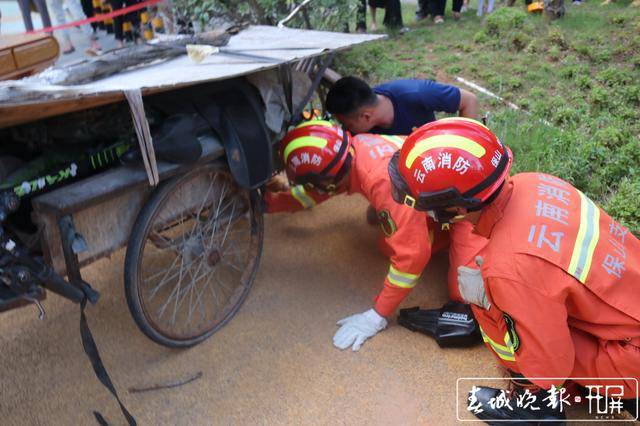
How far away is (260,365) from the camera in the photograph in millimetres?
2576

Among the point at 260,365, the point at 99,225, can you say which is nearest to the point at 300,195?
the point at 260,365

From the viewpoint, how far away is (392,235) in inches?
103

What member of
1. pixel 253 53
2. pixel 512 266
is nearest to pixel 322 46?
pixel 253 53

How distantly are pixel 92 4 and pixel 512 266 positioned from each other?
27.7 feet

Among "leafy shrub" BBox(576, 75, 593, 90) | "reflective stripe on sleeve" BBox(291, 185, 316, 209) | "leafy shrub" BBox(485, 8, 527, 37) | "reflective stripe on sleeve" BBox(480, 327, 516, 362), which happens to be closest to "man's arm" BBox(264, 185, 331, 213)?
"reflective stripe on sleeve" BBox(291, 185, 316, 209)

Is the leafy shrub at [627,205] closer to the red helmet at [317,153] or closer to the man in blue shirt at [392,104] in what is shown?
the man in blue shirt at [392,104]

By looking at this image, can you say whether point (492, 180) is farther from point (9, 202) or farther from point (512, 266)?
point (9, 202)

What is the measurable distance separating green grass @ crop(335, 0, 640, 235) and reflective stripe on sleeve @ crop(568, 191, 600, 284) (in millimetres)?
1288

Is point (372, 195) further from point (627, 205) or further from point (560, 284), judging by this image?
point (627, 205)

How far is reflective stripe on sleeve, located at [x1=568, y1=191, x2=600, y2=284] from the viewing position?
1832 millimetres

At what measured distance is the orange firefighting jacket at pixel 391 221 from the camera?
99.8 inches

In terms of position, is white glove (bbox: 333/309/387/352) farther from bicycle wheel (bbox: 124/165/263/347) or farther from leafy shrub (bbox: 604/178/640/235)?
leafy shrub (bbox: 604/178/640/235)

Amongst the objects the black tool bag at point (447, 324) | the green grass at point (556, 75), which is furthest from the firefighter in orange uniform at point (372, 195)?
the green grass at point (556, 75)

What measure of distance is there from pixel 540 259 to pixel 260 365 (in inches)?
56.6
